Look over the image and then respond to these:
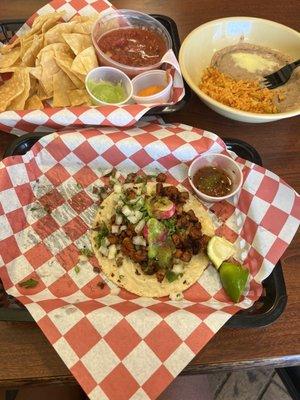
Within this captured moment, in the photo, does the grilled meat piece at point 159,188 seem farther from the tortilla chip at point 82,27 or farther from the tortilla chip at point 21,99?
the tortilla chip at point 82,27

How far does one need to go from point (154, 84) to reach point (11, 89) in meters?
0.75

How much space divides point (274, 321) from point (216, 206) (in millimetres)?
610

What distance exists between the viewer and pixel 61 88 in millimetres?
2107

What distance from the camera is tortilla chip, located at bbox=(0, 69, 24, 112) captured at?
199cm

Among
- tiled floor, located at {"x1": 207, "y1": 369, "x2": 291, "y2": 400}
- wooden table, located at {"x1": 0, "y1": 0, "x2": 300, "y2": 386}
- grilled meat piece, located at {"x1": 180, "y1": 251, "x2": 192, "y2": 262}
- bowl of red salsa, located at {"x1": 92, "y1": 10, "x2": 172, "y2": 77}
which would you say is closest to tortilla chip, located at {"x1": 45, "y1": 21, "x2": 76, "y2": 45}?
bowl of red salsa, located at {"x1": 92, "y1": 10, "x2": 172, "y2": 77}

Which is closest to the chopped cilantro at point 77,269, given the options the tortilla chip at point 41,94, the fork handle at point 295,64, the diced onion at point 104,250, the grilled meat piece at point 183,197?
the diced onion at point 104,250

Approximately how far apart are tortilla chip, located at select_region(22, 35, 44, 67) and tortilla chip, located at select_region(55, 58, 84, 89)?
6.6 inches

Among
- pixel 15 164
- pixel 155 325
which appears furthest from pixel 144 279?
pixel 15 164

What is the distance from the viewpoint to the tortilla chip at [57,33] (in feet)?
7.13

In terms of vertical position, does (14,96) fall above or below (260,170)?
above

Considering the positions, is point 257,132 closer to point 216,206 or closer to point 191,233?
point 216,206

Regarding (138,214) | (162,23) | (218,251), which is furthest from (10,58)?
(218,251)

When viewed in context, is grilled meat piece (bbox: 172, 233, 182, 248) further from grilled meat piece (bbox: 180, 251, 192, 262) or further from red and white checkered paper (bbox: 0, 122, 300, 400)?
red and white checkered paper (bbox: 0, 122, 300, 400)

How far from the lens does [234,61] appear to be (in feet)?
7.56
